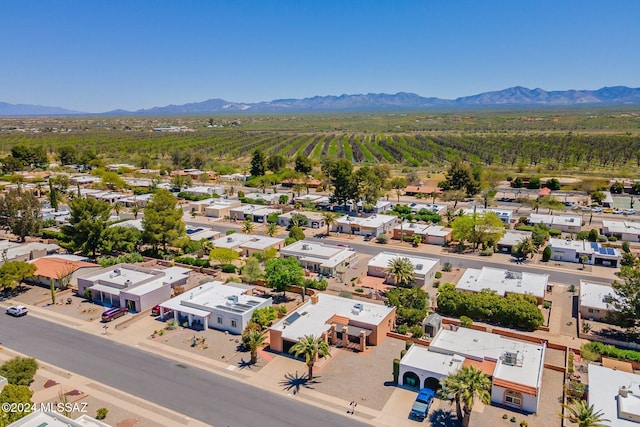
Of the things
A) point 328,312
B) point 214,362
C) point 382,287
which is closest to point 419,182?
point 382,287

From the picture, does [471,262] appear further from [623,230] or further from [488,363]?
[488,363]

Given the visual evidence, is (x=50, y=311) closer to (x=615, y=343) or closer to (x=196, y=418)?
(x=196, y=418)

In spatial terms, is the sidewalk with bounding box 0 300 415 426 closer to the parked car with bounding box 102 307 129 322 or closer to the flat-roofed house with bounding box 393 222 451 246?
the parked car with bounding box 102 307 129 322

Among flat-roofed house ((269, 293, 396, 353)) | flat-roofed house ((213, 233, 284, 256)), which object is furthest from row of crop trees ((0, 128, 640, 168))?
flat-roofed house ((269, 293, 396, 353))

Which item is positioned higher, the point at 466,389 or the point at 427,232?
the point at 466,389

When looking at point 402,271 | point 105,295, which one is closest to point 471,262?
point 402,271
